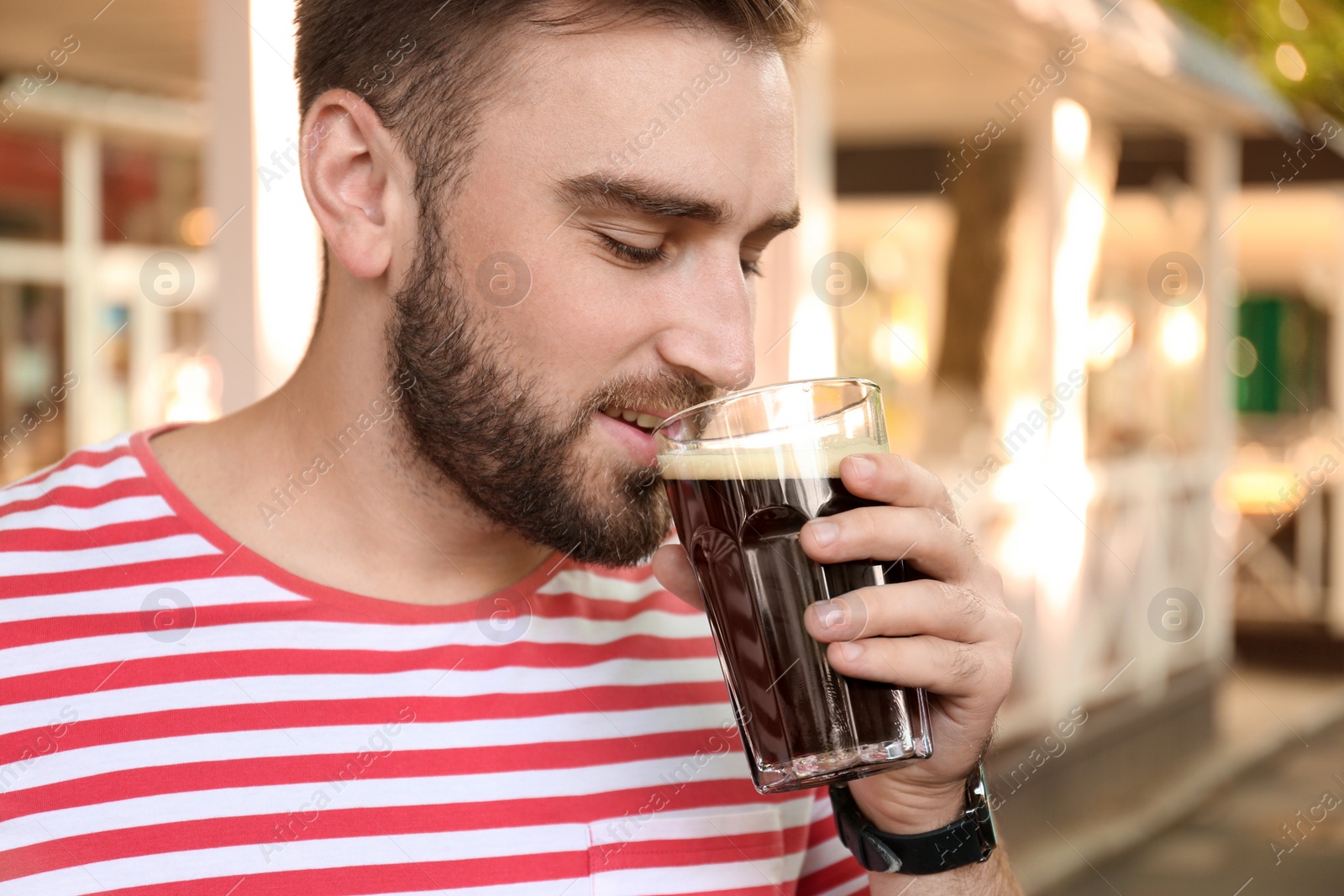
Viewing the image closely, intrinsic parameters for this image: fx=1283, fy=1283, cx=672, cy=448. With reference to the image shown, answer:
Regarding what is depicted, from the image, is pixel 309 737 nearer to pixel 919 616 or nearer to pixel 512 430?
pixel 512 430

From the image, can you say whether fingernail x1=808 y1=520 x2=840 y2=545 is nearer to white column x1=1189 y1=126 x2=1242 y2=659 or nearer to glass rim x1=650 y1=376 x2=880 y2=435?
glass rim x1=650 y1=376 x2=880 y2=435

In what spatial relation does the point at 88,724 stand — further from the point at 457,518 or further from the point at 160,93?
the point at 160,93

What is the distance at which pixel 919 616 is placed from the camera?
3.99 ft

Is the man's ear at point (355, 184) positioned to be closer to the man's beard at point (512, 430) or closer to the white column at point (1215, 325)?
the man's beard at point (512, 430)

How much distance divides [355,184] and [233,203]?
123cm

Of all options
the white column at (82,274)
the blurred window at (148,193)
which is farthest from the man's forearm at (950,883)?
the blurred window at (148,193)

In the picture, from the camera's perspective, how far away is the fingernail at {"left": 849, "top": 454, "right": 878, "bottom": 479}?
1.19 m

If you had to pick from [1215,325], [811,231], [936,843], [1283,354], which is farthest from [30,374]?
[1283,354]

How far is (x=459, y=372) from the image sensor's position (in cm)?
143

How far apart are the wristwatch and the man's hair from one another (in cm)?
83

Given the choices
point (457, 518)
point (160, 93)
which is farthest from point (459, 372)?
point (160, 93)

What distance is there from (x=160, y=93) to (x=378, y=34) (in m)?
6.42

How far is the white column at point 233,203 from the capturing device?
2.56 meters

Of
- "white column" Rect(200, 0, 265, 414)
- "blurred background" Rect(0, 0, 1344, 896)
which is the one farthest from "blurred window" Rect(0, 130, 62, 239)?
"white column" Rect(200, 0, 265, 414)
